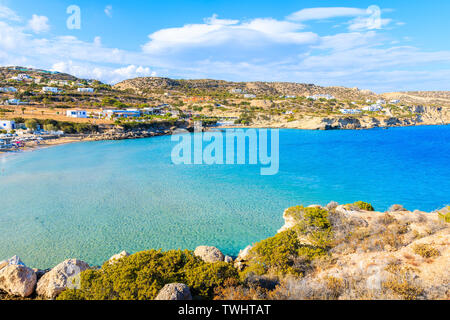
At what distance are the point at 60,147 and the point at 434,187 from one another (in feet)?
149

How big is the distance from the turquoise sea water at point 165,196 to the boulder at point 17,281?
3.27 metres

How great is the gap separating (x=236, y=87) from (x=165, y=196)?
112m

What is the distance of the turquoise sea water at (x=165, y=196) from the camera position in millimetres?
12492

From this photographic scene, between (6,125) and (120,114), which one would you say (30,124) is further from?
(120,114)

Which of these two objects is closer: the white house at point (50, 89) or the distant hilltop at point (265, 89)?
the white house at point (50, 89)

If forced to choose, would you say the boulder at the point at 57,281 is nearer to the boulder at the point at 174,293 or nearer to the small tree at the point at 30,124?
the boulder at the point at 174,293

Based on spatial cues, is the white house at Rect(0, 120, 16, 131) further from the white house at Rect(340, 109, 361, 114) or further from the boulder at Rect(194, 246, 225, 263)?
the white house at Rect(340, 109, 361, 114)

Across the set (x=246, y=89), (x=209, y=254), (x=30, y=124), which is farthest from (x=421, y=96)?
(x=209, y=254)

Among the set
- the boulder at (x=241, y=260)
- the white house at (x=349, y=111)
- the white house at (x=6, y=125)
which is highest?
the white house at (x=349, y=111)

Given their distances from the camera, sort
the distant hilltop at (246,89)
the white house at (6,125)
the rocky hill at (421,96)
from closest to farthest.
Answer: the white house at (6,125) < the distant hilltop at (246,89) < the rocky hill at (421,96)

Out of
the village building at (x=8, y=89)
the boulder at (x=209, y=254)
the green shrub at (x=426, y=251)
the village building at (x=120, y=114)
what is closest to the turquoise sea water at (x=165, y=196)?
the boulder at (x=209, y=254)

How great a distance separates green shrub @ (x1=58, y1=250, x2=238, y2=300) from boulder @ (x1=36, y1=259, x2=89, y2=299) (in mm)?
932
